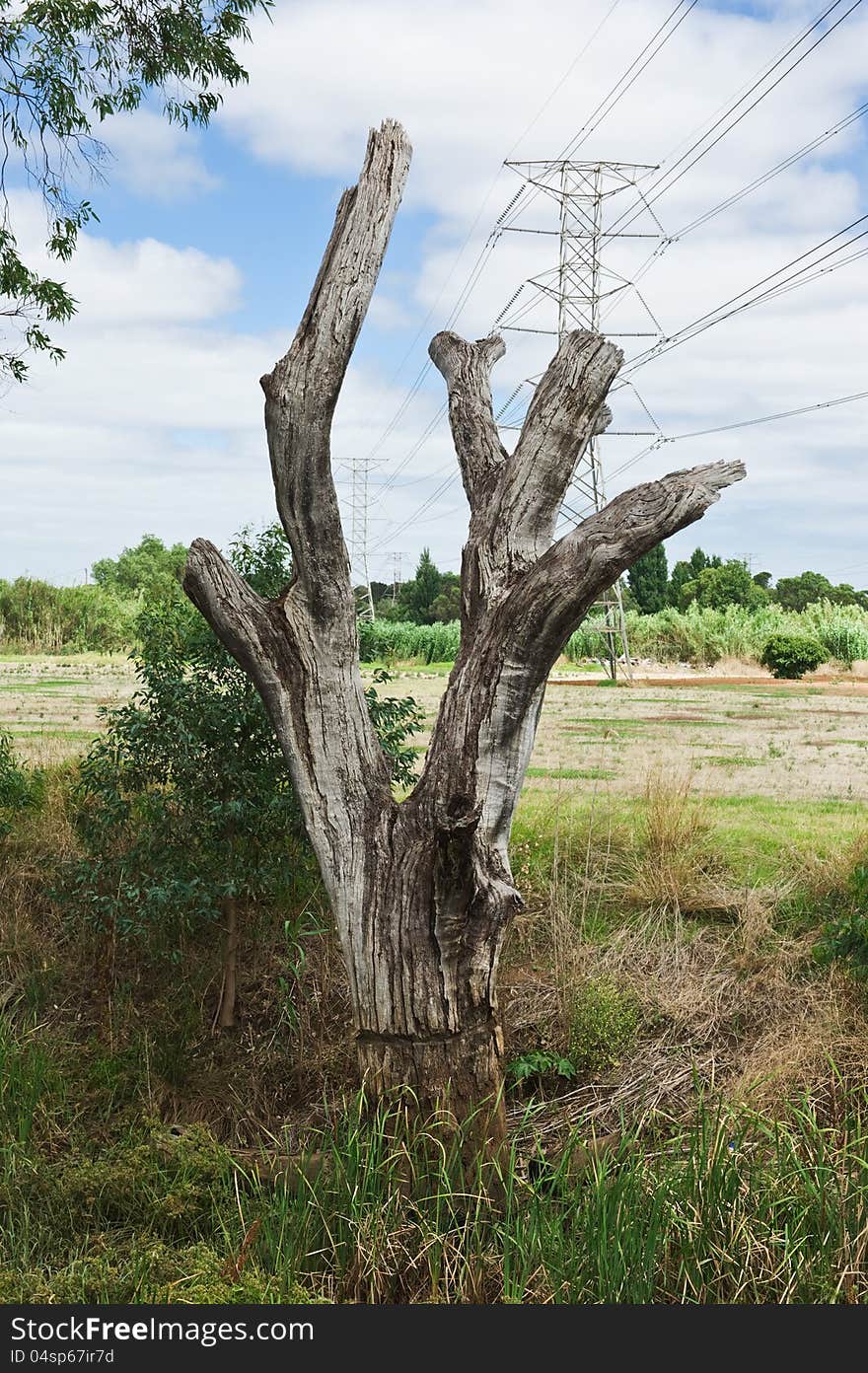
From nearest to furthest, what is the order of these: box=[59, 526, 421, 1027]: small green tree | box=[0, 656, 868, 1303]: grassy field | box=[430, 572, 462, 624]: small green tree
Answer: box=[0, 656, 868, 1303]: grassy field → box=[59, 526, 421, 1027]: small green tree → box=[430, 572, 462, 624]: small green tree

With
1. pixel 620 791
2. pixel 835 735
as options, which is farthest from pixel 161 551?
pixel 620 791

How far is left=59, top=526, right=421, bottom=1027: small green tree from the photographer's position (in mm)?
5129

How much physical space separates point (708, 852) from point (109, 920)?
11.2 feet

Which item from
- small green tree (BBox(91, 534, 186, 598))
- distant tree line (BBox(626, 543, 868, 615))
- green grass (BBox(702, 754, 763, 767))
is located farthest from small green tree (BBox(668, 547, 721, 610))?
green grass (BBox(702, 754, 763, 767))

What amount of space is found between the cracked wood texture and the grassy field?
0.49 m

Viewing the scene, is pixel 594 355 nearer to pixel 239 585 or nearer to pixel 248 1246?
pixel 239 585

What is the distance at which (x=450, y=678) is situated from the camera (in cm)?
414

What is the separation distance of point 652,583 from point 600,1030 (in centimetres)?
4364

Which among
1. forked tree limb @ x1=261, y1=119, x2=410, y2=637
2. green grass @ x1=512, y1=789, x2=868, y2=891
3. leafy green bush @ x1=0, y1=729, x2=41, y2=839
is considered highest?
forked tree limb @ x1=261, y1=119, x2=410, y2=637

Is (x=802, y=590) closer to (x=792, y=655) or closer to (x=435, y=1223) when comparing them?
(x=792, y=655)

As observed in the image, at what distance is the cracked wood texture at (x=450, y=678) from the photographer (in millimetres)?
3910

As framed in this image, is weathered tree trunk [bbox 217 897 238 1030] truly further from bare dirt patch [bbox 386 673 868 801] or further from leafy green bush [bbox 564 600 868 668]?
leafy green bush [bbox 564 600 868 668]

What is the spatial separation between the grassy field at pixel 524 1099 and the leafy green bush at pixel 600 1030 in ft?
0.04

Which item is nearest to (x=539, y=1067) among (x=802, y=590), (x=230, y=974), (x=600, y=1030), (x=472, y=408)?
(x=600, y=1030)
